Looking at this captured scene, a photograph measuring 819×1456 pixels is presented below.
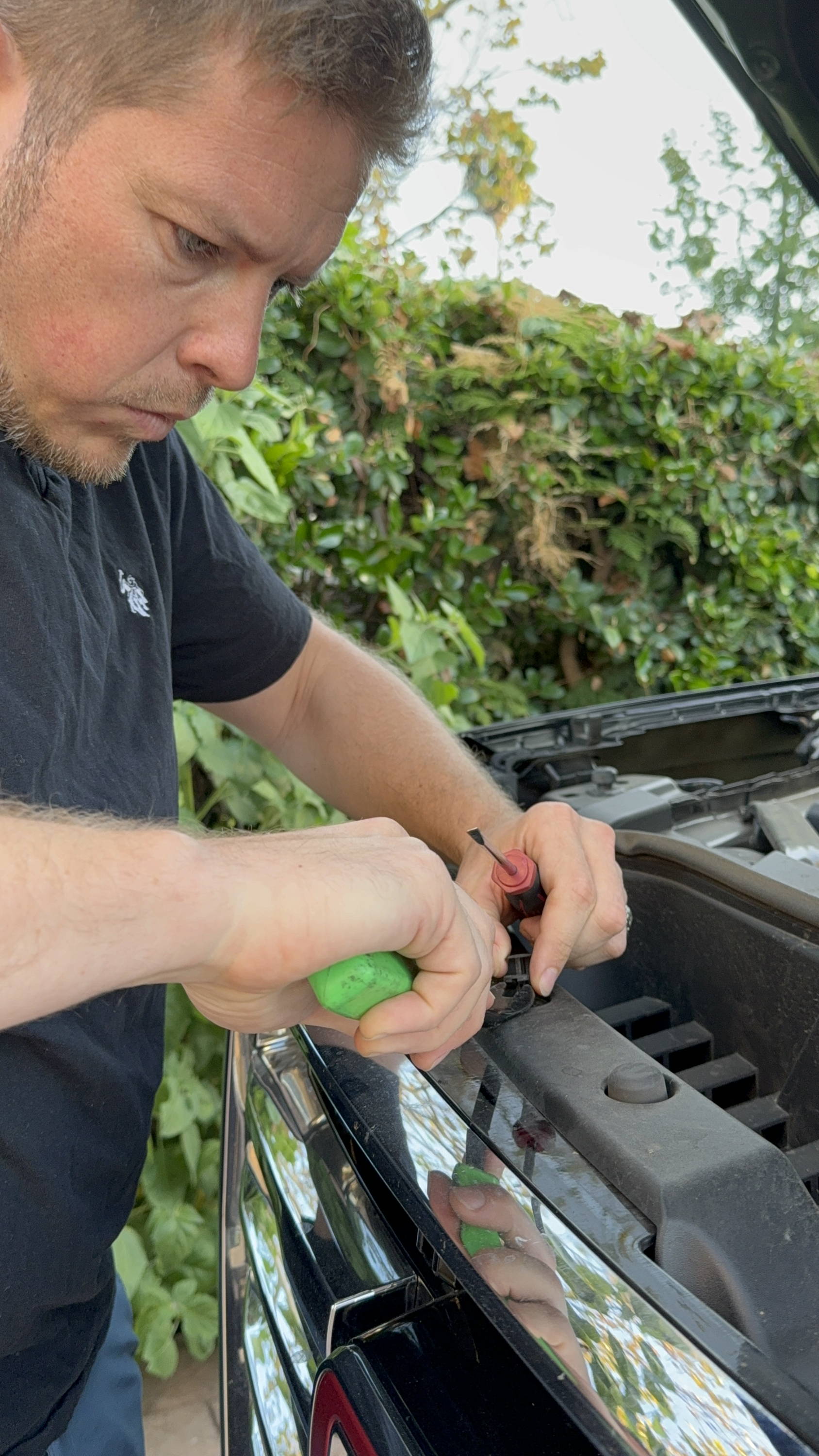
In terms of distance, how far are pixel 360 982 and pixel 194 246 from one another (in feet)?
2.23

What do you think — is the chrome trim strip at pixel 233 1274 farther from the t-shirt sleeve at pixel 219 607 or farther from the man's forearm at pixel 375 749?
the t-shirt sleeve at pixel 219 607

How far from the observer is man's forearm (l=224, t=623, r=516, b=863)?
57.4 inches

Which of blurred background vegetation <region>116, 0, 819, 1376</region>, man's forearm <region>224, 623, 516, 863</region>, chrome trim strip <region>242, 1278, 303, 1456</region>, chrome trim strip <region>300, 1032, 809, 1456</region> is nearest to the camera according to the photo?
chrome trim strip <region>300, 1032, 809, 1456</region>

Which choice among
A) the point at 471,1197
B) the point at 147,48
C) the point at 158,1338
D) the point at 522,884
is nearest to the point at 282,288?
the point at 147,48

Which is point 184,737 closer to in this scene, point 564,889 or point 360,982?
point 564,889

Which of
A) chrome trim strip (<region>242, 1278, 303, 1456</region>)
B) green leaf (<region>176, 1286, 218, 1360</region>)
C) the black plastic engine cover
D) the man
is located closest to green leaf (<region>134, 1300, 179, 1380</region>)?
green leaf (<region>176, 1286, 218, 1360</region>)

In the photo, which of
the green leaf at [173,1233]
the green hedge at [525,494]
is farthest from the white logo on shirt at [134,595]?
the green leaf at [173,1233]

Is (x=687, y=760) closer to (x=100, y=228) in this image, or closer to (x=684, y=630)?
(x=100, y=228)

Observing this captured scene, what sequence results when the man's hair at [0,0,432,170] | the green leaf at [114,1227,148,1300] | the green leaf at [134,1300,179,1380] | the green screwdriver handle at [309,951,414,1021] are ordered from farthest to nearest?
the green leaf at [134,1300,179,1380]
the green leaf at [114,1227,148,1300]
the man's hair at [0,0,432,170]
the green screwdriver handle at [309,951,414,1021]

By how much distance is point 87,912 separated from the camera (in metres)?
0.66

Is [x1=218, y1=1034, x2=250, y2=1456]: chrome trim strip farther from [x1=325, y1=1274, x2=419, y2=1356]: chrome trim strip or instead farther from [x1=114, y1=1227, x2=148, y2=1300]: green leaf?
[x1=114, y1=1227, x2=148, y2=1300]: green leaf

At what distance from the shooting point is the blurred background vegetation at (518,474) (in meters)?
2.59

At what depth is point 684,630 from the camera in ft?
13.7

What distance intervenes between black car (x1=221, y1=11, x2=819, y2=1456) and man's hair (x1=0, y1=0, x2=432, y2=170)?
0.56 metres
